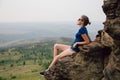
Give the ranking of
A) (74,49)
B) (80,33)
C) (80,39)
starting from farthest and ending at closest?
(74,49) < (80,39) < (80,33)

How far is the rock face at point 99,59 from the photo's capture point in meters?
15.2

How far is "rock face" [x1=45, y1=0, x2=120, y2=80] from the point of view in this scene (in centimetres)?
1516

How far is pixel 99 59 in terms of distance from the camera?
58.1 ft

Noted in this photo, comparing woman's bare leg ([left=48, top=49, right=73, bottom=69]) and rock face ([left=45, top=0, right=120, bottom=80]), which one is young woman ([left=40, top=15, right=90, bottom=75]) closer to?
woman's bare leg ([left=48, top=49, right=73, bottom=69])

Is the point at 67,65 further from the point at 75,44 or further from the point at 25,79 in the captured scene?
the point at 25,79

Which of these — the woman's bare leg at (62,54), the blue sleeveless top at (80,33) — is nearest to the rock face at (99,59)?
the woman's bare leg at (62,54)

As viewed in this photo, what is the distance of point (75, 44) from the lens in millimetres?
18172

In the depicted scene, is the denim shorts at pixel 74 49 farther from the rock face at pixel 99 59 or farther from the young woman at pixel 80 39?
the rock face at pixel 99 59

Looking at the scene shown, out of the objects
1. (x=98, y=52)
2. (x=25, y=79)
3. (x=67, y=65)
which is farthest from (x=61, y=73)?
(x=25, y=79)

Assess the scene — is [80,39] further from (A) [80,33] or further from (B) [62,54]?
(B) [62,54]

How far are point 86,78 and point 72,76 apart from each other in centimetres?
113

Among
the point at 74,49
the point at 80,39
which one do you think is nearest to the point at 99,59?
the point at 80,39

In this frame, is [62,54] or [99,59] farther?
[62,54]

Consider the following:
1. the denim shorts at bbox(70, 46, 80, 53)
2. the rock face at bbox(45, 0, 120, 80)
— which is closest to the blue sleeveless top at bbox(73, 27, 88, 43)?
the rock face at bbox(45, 0, 120, 80)
